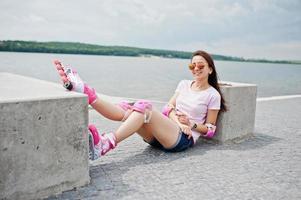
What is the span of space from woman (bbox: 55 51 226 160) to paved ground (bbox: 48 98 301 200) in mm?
247

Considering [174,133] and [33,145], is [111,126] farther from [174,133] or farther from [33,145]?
[33,145]

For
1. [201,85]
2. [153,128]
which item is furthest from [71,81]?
[201,85]

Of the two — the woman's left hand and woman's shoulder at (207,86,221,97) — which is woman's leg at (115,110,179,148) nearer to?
the woman's left hand

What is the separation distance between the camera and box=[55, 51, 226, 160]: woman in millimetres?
3807

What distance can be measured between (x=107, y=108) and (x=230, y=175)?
1600 millimetres

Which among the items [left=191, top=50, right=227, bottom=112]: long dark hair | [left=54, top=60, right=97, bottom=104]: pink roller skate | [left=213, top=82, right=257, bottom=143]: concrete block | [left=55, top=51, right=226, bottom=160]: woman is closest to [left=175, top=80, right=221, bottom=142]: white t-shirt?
[left=55, top=51, right=226, bottom=160]: woman

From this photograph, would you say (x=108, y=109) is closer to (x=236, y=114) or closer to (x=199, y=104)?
(x=199, y=104)

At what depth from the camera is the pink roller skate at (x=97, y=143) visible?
364 centimetres

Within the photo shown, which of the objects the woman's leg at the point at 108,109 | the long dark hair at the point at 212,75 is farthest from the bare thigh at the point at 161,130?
the long dark hair at the point at 212,75

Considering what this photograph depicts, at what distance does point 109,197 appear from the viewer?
124 inches

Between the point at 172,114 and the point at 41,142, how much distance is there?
2.20 metres

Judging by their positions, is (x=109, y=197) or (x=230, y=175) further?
(x=230, y=175)

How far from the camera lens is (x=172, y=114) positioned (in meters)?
4.81

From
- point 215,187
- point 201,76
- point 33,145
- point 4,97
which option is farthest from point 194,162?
point 4,97
